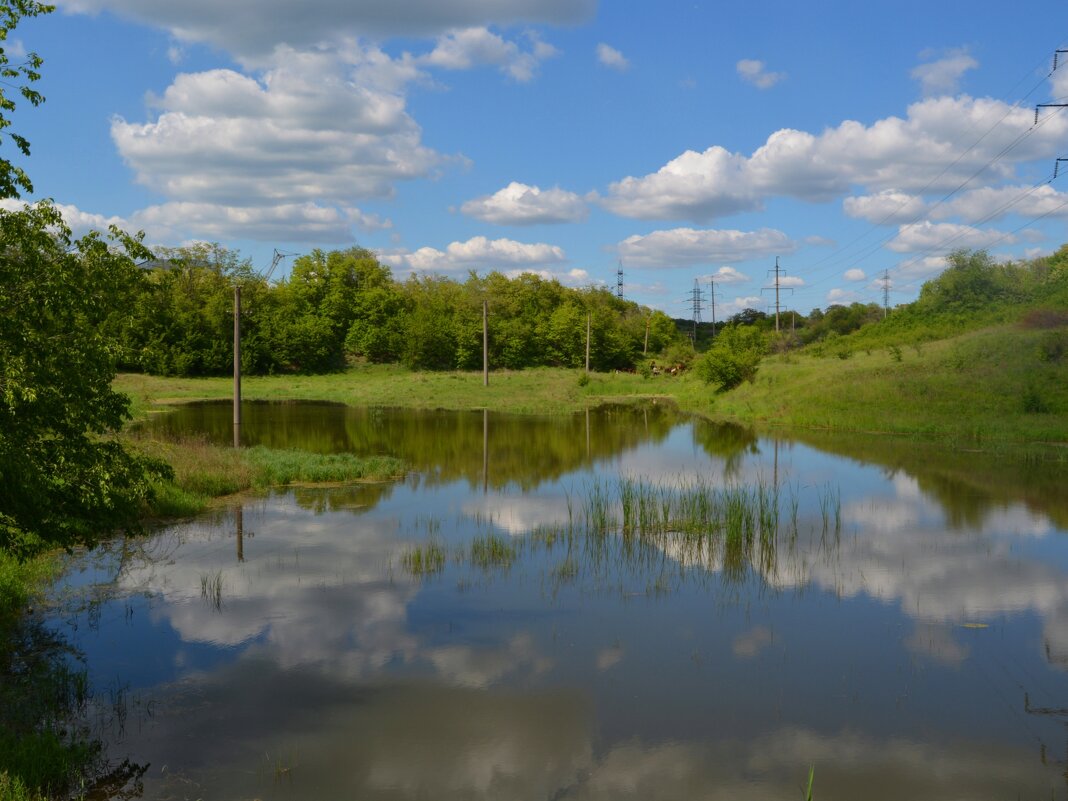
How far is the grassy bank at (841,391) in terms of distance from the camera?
116 ft

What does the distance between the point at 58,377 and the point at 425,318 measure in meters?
72.8

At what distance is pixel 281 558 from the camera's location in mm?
14648

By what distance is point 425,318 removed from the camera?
80500mm

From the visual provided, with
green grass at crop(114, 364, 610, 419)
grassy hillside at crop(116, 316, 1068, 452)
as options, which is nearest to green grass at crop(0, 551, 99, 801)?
grassy hillside at crop(116, 316, 1068, 452)

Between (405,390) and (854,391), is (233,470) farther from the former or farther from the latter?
(405,390)

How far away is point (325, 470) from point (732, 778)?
17.9 metres

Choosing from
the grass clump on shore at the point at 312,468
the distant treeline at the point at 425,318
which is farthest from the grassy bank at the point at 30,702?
the distant treeline at the point at 425,318

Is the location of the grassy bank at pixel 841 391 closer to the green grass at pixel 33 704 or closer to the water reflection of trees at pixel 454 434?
the water reflection of trees at pixel 454 434

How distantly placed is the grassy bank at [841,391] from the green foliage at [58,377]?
2849 cm

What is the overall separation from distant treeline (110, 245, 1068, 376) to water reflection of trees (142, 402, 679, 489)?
22092 mm

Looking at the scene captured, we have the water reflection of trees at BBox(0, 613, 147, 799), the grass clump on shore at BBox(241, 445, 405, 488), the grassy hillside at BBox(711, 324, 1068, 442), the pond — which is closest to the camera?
the water reflection of trees at BBox(0, 613, 147, 799)

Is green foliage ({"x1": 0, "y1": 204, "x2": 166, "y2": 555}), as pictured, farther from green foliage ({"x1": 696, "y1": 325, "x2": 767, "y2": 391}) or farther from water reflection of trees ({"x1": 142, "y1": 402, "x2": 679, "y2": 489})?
green foliage ({"x1": 696, "y1": 325, "x2": 767, "y2": 391})

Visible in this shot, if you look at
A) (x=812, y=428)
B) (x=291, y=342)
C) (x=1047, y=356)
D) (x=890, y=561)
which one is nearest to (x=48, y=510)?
(x=890, y=561)

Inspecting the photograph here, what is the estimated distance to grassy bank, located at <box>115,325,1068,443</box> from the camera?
35.3m
